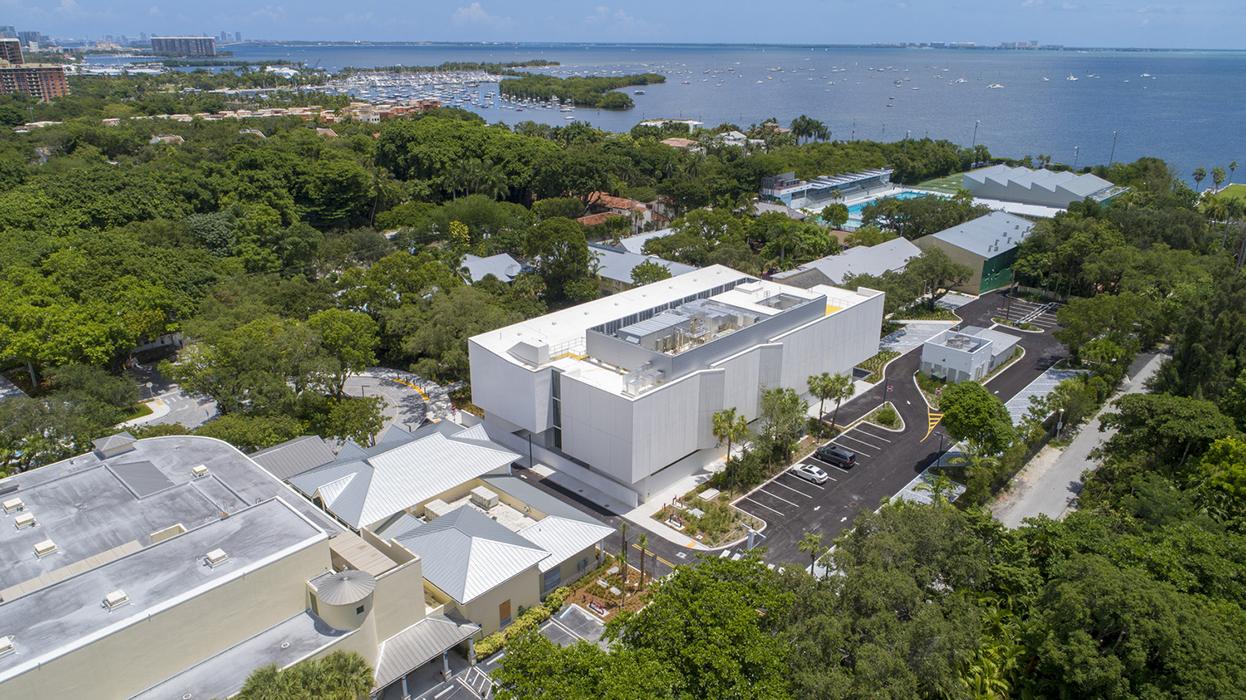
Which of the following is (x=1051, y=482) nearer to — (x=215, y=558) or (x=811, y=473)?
(x=811, y=473)

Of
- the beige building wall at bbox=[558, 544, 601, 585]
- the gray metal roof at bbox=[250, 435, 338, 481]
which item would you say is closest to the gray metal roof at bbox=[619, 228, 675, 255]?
the gray metal roof at bbox=[250, 435, 338, 481]

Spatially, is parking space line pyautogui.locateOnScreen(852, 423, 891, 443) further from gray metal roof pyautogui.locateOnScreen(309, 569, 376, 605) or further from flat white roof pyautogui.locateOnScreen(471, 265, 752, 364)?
gray metal roof pyautogui.locateOnScreen(309, 569, 376, 605)

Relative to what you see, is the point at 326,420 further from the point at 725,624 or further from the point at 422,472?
the point at 725,624

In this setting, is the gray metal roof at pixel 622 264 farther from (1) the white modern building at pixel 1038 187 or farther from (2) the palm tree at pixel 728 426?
(1) the white modern building at pixel 1038 187

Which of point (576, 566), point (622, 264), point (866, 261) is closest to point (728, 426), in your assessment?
point (576, 566)

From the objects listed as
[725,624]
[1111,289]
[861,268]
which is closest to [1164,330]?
[1111,289]

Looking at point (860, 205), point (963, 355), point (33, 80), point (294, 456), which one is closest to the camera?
point (294, 456)
